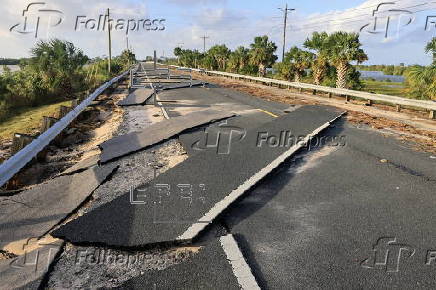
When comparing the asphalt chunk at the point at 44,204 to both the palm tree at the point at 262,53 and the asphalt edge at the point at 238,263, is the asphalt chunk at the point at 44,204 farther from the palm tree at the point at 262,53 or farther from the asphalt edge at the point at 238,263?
the palm tree at the point at 262,53

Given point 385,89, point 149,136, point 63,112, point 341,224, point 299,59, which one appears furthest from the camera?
point 385,89

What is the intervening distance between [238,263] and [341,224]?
5.71 feet

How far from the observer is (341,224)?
4.34 metres

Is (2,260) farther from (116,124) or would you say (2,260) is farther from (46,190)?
(116,124)

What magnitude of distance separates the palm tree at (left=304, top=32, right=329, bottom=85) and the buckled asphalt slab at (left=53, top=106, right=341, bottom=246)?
77.1 ft

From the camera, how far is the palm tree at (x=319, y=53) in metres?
28.1

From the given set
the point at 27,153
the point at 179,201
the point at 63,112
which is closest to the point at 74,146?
the point at 63,112

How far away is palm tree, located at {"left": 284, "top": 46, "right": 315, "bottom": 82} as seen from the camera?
118 feet

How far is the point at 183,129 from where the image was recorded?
379 inches

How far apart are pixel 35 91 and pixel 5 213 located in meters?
20.0

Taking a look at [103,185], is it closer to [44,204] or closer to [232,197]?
[44,204]

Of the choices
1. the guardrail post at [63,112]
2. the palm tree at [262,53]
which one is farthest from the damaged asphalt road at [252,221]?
the palm tree at [262,53]

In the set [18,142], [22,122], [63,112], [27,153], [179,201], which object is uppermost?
[63,112]

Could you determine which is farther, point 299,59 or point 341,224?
point 299,59
